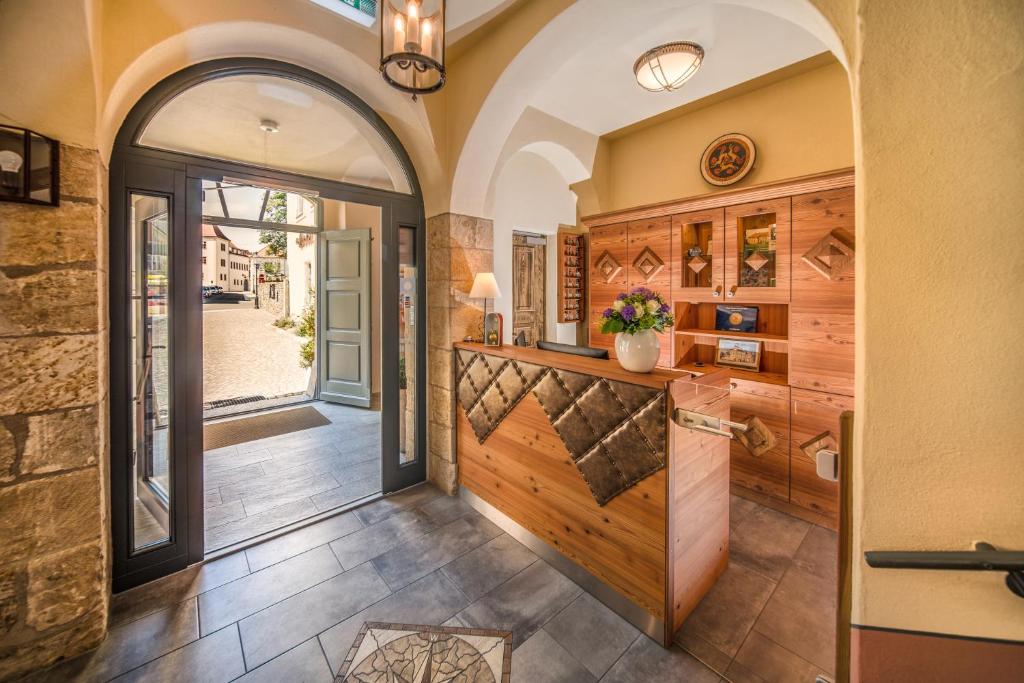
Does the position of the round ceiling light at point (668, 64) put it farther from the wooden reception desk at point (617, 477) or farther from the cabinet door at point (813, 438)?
the cabinet door at point (813, 438)

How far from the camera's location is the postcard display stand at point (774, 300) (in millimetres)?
2469

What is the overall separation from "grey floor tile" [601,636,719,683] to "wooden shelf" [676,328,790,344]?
2106mm

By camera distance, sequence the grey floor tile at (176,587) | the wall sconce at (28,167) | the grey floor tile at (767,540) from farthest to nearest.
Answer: the grey floor tile at (767,540) < the grey floor tile at (176,587) < the wall sconce at (28,167)

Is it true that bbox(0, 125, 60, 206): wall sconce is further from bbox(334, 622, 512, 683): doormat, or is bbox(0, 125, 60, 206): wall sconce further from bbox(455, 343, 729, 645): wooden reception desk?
bbox(334, 622, 512, 683): doormat

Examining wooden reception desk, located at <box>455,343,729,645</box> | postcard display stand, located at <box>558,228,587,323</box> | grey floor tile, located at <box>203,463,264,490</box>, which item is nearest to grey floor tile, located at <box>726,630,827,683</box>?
wooden reception desk, located at <box>455,343,729,645</box>

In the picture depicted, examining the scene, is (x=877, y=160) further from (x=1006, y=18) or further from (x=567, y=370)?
(x=567, y=370)

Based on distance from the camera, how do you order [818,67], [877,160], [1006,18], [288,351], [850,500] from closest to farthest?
[1006,18] < [877,160] < [850,500] < [818,67] < [288,351]

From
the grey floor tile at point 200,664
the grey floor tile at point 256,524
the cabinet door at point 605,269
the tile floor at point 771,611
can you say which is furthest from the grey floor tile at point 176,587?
the cabinet door at point 605,269

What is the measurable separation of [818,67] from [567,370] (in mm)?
3130

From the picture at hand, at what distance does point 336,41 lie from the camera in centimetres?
215

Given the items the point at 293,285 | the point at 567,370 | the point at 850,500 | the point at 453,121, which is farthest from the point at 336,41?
the point at 293,285

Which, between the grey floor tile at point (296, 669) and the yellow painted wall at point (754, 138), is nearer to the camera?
the grey floor tile at point (296, 669)

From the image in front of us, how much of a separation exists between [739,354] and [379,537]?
2.96 metres

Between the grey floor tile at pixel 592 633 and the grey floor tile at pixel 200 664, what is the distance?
51.7 inches
